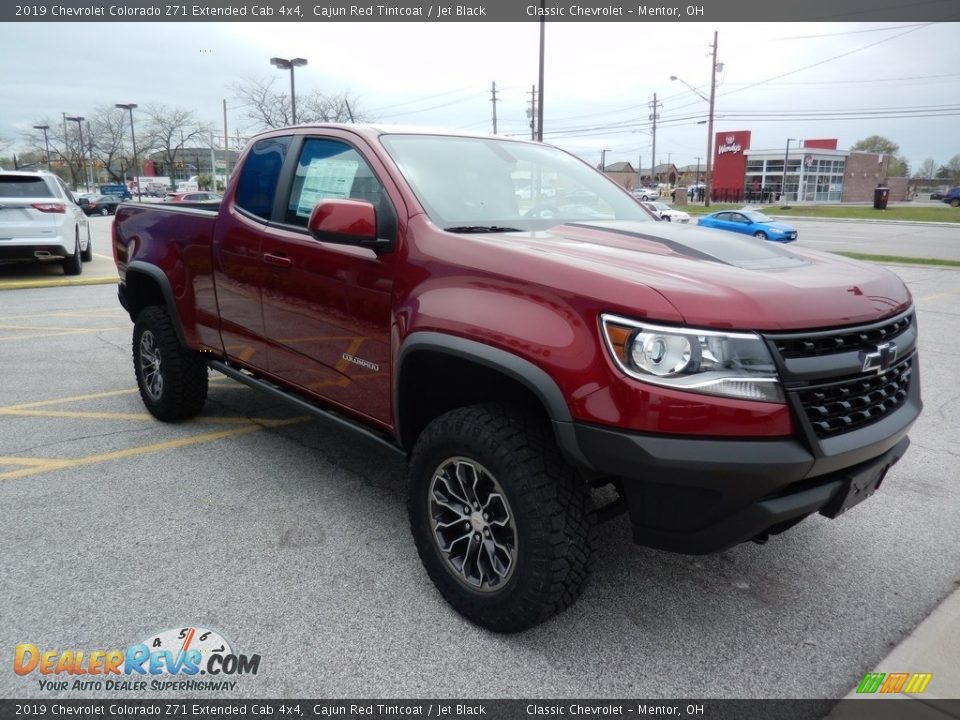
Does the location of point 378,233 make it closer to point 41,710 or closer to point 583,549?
point 583,549

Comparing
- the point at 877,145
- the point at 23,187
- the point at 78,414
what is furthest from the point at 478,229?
the point at 877,145

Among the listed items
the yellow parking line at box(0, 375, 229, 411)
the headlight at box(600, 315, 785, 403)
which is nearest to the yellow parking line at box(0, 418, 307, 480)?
the yellow parking line at box(0, 375, 229, 411)

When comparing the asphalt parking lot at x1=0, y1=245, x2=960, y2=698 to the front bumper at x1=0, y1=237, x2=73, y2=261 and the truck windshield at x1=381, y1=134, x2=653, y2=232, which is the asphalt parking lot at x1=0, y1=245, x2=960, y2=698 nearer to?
the truck windshield at x1=381, y1=134, x2=653, y2=232

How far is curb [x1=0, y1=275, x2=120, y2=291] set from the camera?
38.4ft

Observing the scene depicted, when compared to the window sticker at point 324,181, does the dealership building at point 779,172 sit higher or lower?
higher

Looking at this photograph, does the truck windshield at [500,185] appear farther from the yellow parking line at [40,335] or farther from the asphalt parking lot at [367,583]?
the yellow parking line at [40,335]

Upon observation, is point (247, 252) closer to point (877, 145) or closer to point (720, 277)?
point (720, 277)

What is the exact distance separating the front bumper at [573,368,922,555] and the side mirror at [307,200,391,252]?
4.01 feet

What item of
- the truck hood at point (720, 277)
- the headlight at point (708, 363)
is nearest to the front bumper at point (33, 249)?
the truck hood at point (720, 277)

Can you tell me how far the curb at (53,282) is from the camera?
1170cm

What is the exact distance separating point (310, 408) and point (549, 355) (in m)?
1.71

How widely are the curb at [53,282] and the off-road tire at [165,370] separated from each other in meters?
7.63

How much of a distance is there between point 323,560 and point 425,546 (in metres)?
0.61

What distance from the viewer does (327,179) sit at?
3.54 m
